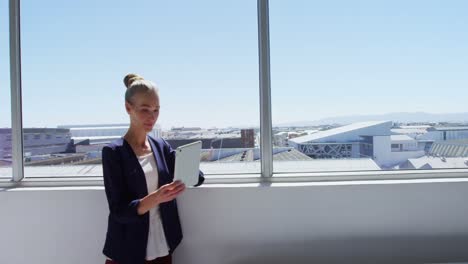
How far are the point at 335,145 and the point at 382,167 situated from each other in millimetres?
299

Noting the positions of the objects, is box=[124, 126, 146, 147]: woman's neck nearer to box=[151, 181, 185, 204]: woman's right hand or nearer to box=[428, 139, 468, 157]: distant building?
box=[151, 181, 185, 204]: woman's right hand

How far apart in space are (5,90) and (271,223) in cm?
174

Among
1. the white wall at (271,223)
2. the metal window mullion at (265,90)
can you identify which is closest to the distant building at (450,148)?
the white wall at (271,223)

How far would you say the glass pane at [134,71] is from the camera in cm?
188

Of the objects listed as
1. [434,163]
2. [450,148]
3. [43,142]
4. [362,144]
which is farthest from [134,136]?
[450,148]

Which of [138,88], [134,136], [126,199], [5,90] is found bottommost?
[126,199]

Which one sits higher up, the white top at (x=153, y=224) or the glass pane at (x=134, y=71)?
the glass pane at (x=134, y=71)

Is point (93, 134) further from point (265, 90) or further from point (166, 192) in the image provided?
point (265, 90)

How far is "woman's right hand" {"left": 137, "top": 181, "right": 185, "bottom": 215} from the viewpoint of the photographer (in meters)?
1.19

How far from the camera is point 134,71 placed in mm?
1860

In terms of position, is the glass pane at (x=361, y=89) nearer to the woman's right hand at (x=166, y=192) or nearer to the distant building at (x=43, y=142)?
the woman's right hand at (x=166, y=192)

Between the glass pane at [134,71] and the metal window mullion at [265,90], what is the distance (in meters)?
0.04

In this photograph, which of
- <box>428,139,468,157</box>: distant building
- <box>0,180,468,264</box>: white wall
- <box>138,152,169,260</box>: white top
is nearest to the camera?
<box>138,152,169,260</box>: white top

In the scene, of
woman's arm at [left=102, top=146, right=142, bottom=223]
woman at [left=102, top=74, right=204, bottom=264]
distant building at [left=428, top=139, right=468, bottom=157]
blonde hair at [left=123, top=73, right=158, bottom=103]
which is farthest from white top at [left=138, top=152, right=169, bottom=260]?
distant building at [left=428, top=139, right=468, bottom=157]
